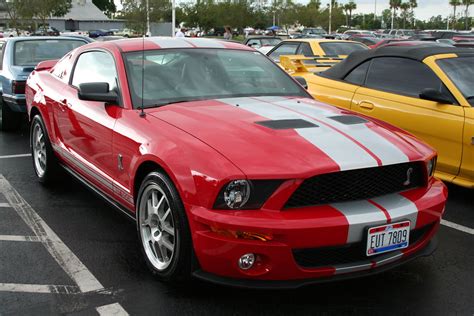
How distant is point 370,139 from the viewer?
11.3 ft

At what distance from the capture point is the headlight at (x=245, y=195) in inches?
118

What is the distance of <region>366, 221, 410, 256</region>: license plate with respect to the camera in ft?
9.95

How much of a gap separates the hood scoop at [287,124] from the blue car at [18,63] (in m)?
5.72

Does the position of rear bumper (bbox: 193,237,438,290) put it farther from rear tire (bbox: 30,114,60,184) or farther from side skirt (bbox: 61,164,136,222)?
rear tire (bbox: 30,114,60,184)

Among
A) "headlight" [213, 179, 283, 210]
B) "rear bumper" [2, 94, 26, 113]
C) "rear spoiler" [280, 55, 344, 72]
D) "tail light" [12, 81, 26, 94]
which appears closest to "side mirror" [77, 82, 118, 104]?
"headlight" [213, 179, 283, 210]

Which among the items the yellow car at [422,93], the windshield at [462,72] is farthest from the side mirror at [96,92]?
the windshield at [462,72]

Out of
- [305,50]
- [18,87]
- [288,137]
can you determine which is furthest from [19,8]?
[288,137]

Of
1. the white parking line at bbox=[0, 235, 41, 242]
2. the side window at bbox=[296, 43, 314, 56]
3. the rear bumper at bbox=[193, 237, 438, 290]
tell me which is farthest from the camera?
the side window at bbox=[296, 43, 314, 56]

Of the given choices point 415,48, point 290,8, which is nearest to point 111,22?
point 290,8

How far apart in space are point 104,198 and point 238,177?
1753 mm

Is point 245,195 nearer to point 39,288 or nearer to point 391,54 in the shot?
point 39,288

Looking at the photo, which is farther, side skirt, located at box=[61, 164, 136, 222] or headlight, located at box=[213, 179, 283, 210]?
side skirt, located at box=[61, 164, 136, 222]

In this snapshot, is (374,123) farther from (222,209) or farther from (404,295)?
(222,209)

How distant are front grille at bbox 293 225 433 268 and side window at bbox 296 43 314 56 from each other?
31.0ft
